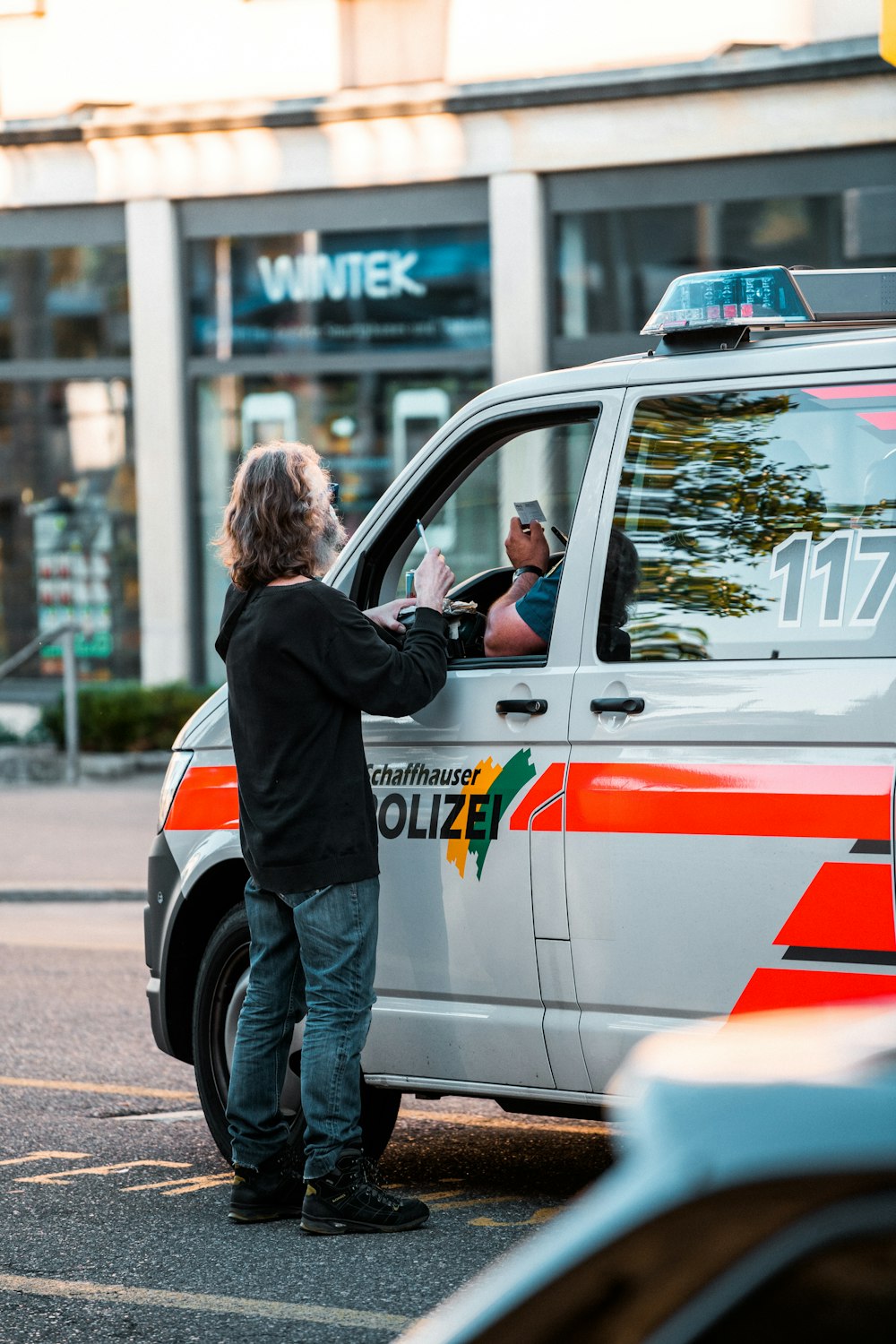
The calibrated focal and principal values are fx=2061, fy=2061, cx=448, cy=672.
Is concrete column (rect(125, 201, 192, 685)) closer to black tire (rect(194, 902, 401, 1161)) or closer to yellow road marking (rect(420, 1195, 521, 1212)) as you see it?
black tire (rect(194, 902, 401, 1161))

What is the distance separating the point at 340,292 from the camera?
17406 mm

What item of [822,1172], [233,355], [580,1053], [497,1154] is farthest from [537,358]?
[822,1172]

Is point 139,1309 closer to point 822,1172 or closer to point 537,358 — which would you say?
point 822,1172

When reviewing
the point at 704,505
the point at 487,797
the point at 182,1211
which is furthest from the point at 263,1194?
the point at 704,505

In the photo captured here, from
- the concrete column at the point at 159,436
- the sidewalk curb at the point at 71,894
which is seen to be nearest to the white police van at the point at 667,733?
the sidewalk curb at the point at 71,894

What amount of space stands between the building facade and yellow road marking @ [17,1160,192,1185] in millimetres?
10692

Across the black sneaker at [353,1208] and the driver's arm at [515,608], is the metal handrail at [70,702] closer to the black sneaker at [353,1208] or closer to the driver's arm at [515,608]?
the driver's arm at [515,608]

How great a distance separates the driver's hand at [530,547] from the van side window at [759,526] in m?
0.46

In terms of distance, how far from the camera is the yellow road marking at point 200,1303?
4.37 meters

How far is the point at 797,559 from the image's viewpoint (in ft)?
14.8

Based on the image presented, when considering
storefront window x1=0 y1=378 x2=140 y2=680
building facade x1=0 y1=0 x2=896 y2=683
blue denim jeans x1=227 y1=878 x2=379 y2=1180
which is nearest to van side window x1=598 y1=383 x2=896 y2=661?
blue denim jeans x1=227 y1=878 x2=379 y2=1180

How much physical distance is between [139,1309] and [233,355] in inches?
556

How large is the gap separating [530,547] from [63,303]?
555 inches

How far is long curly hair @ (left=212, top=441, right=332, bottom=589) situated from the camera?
199 inches
